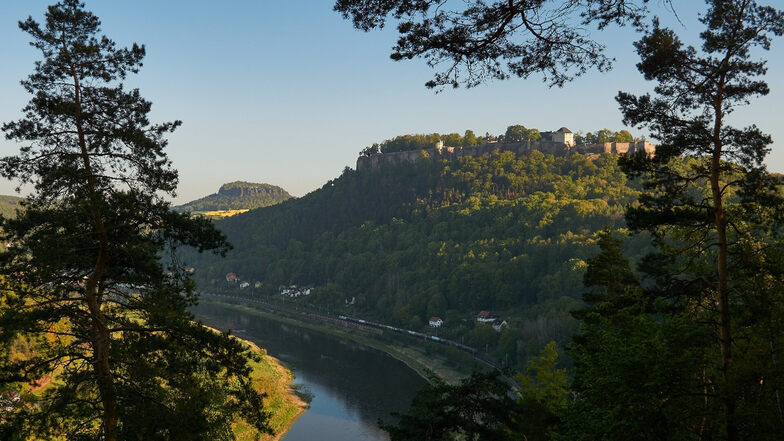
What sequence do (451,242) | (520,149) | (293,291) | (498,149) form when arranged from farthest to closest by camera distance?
(498,149)
(520,149)
(293,291)
(451,242)

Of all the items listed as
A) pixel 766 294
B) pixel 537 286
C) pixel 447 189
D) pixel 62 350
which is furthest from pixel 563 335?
pixel 447 189

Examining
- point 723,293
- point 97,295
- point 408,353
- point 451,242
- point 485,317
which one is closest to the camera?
point 723,293

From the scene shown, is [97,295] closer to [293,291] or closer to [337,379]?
[337,379]

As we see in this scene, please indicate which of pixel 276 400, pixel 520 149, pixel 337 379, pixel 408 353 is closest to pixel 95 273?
pixel 276 400

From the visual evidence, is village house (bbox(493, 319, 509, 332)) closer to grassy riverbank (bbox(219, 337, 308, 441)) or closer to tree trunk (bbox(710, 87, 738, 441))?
grassy riverbank (bbox(219, 337, 308, 441))

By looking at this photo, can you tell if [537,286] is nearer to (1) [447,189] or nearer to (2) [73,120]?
(1) [447,189]

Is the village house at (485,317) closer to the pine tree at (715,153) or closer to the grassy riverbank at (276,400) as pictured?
the grassy riverbank at (276,400)

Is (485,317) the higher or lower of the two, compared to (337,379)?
higher
